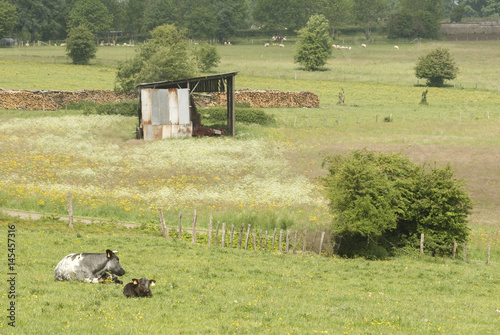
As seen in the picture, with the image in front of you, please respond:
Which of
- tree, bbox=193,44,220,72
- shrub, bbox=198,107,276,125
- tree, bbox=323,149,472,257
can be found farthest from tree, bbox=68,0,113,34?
tree, bbox=323,149,472,257

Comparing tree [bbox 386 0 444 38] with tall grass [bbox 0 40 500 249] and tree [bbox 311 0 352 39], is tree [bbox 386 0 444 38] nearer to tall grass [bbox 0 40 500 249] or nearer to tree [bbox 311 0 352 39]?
tree [bbox 311 0 352 39]

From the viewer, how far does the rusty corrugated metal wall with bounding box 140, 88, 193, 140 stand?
57.0 m

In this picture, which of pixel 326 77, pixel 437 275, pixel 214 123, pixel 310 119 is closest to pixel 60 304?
pixel 437 275

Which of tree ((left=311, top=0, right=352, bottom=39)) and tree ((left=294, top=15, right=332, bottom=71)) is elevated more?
tree ((left=311, top=0, right=352, bottom=39))

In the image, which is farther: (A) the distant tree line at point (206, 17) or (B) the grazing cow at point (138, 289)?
(A) the distant tree line at point (206, 17)

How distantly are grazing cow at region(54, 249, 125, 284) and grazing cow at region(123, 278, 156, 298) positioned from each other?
139 cm

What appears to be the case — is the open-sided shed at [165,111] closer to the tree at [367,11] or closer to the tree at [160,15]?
the tree at [160,15]

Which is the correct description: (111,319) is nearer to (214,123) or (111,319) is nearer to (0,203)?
(0,203)

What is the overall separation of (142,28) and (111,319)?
168996mm

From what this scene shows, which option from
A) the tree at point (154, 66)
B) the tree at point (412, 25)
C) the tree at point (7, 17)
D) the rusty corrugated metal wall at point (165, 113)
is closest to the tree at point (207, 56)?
the tree at point (154, 66)

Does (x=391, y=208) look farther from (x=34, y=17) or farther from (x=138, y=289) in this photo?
(x=34, y=17)

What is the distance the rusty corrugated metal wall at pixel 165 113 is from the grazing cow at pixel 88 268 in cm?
3798

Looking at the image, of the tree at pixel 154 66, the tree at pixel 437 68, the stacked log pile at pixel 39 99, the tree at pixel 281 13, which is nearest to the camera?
the stacked log pile at pixel 39 99

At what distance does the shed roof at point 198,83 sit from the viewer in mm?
58281
